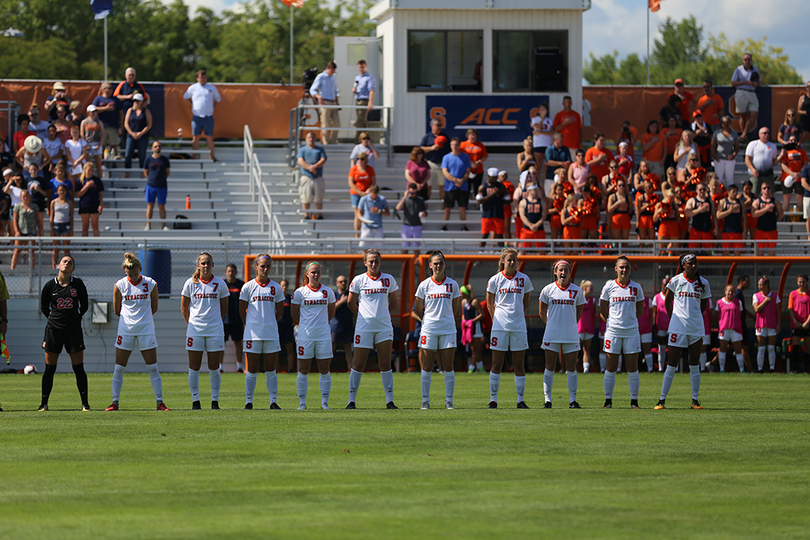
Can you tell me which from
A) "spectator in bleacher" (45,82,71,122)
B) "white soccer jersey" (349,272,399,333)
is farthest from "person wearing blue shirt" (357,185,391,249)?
"white soccer jersey" (349,272,399,333)

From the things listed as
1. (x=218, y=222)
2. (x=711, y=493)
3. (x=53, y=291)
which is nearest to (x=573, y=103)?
(x=218, y=222)

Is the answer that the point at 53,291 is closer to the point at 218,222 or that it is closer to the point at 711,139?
the point at 218,222

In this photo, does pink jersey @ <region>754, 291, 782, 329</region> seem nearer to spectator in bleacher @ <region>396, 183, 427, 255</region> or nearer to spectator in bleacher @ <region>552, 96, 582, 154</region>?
spectator in bleacher @ <region>552, 96, 582, 154</region>

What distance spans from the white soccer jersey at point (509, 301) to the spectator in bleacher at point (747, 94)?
17.2 meters

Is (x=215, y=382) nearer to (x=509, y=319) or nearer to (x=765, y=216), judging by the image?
(x=509, y=319)

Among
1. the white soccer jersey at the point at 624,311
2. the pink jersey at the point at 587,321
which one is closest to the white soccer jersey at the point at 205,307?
the white soccer jersey at the point at 624,311

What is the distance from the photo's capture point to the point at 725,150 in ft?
88.7

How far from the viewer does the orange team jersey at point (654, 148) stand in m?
27.0

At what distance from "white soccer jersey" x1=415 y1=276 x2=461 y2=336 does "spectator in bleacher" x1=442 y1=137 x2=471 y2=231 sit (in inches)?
432

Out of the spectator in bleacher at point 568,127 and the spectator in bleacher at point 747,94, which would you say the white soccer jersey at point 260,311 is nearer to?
the spectator in bleacher at point 568,127

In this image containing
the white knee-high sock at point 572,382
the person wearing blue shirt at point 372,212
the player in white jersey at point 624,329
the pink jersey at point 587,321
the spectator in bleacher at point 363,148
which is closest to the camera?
the white knee-high sock at point 572,382

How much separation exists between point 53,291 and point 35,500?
6.13 m

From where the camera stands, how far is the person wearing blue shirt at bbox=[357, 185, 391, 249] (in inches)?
916

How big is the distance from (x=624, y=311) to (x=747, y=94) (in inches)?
667
